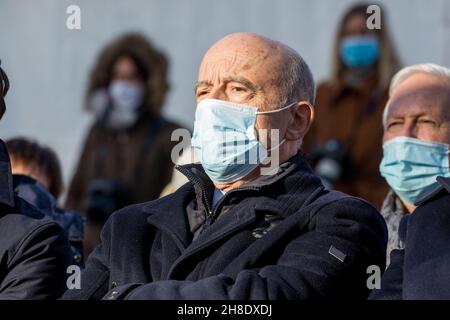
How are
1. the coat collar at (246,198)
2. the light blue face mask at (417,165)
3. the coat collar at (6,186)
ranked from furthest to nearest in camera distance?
the light blue face mask at (417,165), the coat collar at (6,186), the coat collar at (246,198)

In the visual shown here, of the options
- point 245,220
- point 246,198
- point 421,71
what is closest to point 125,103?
point 421,71

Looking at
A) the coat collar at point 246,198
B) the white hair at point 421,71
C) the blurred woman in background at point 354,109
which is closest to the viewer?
the coat collar at point 246,198

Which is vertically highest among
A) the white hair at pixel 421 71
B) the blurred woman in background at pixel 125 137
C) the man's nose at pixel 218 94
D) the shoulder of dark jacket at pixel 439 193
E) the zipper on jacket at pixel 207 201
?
the man's nose at pixel 218 94

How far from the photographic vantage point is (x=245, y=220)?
14.9 feet

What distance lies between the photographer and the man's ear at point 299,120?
4875 millimetres

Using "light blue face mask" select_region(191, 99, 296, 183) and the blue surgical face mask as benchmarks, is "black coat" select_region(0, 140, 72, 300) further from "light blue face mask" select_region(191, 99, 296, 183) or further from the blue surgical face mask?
the blue surgical face mask

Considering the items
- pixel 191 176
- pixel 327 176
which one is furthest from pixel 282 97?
pixel 327 176

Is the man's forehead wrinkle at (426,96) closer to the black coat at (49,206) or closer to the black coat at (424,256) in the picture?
the black coat at (424,256)

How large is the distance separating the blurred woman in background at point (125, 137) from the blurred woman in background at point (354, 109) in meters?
1.00

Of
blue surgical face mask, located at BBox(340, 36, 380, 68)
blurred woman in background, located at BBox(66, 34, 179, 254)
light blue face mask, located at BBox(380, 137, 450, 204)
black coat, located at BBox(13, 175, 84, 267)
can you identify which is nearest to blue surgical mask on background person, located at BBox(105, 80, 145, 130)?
blurred woman in background, located at BBox(66, 34, 179, 254)

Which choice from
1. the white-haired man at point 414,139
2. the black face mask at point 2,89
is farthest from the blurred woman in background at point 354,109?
the black face mask at point 2,89

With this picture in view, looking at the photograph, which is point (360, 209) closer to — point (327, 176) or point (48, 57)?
point (327, 176)

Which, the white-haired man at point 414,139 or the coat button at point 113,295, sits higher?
the white-haired man at point 414,139

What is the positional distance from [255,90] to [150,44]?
11.9 feet
